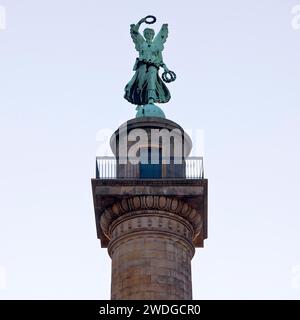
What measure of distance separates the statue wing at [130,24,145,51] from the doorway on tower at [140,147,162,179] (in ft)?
19.5

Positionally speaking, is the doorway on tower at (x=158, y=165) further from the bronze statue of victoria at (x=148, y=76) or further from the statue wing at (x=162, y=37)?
the statue wing at (x=162, y=37)

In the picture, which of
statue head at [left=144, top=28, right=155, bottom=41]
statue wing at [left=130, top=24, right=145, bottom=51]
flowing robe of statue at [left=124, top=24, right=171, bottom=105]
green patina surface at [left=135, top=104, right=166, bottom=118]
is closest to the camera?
green patina surface at [left=135, top=104, right=166, bottom=118]

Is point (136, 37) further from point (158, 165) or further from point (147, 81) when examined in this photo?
point (158, 165)

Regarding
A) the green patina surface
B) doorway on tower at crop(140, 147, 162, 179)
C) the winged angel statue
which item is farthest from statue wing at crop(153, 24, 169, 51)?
doorway on tower at crop(140, 147, 162, 179)

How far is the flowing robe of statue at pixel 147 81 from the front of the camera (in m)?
35.8

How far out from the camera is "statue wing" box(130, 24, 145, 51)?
36.9m

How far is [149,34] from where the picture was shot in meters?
37.2

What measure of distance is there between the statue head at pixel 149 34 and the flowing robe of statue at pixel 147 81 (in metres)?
0.44

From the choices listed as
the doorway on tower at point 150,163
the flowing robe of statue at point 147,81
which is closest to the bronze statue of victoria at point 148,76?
the flowing robe of statue at point 147,81

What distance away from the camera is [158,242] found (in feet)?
97.9

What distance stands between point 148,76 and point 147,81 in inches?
8.5

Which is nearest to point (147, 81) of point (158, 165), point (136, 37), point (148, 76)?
point (148, 76)

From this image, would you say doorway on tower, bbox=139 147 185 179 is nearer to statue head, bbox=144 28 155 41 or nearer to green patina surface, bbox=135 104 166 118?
green patina surface, bbox=135 104 166 118

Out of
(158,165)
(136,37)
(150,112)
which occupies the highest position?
(136,37)
